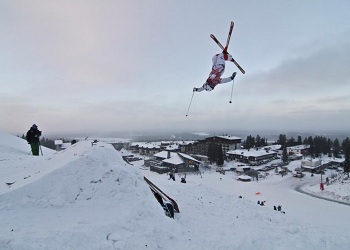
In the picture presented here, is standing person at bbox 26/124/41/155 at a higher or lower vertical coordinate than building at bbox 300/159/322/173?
higher

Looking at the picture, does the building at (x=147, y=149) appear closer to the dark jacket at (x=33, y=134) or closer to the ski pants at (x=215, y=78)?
the dark jacket at (x=33, y=134)

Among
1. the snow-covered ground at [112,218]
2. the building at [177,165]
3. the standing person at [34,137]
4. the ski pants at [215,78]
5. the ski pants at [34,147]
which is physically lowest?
the building at [177,165]

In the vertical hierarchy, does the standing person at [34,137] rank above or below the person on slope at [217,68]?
below

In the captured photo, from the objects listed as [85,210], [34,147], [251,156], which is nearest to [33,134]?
[34,147]

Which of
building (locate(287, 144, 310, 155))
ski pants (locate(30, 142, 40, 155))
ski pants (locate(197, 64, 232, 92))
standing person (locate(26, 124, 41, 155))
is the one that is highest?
ski pants (locate(197, 64, 232, 92))

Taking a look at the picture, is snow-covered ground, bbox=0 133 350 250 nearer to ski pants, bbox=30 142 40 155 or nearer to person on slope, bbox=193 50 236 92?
ski pants, bbox=30 142 40 155

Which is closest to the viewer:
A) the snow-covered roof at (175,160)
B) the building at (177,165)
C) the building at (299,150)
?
the building at (177,165)

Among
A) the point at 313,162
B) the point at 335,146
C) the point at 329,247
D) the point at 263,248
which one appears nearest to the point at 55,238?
the point at 263,248

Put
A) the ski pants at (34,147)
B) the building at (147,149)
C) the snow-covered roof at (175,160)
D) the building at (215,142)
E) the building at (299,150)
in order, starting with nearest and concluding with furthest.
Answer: the ski pants at (34,147) < the snow-covered roof at (175,160) < the building at (215,142) < the building at (299,150) < the building at (147,149)

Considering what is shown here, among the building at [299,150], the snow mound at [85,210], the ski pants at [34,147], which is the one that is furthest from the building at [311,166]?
the ski pants at [34,147]

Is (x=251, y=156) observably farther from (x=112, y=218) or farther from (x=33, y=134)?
(x=112, y=218)

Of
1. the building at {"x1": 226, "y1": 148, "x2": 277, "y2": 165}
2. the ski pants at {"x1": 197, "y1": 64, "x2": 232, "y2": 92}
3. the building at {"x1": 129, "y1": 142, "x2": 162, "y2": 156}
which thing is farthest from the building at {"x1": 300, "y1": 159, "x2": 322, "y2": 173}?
the ski pants at {"x1": 197, "y1": 64, "x2": 232, "y2": 92}

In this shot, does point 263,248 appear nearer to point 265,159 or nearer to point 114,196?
point 114,196
